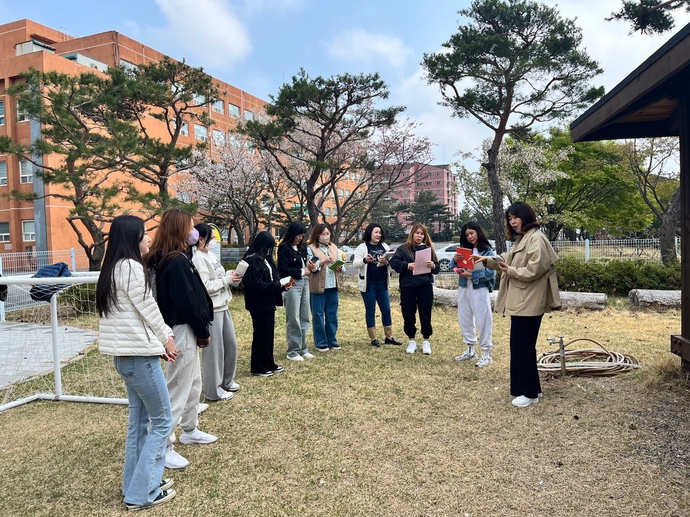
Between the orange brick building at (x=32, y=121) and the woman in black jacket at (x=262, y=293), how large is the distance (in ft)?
61.7

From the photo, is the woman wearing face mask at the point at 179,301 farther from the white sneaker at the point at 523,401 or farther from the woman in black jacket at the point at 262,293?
the white sneaker at the point at 523,401

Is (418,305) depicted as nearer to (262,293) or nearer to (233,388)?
(262,293)

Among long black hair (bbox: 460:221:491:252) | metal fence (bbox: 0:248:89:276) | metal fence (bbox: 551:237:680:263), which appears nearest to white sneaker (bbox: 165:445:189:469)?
long black hair (bbox: 460:221:491:252)

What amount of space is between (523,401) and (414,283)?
221 cm

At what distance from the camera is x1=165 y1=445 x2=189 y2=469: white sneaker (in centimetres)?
321

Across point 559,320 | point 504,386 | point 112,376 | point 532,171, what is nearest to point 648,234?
point 532,171

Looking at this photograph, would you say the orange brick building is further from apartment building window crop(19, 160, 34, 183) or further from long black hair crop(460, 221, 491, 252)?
long black hair crop(460, 221, 491, 252)

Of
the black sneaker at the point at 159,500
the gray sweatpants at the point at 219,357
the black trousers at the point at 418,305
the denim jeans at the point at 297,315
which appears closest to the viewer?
the black sneaker at the point at 159,500

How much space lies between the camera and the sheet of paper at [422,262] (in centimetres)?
599

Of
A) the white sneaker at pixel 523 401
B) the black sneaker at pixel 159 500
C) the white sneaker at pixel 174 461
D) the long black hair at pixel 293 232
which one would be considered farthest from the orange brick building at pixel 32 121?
the black sneaker at pixel 159 500

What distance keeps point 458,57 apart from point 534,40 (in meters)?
2.22

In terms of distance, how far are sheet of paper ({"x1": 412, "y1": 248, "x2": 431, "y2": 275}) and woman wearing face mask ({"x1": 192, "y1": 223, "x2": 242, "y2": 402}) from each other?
7.84 ft

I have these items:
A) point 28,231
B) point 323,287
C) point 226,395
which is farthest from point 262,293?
point 28,231

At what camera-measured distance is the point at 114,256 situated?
103 inches
